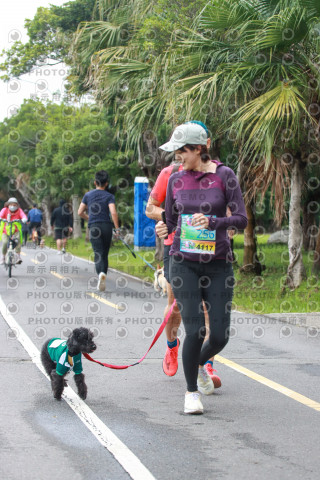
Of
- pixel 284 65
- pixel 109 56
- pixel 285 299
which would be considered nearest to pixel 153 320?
pixel 285 299

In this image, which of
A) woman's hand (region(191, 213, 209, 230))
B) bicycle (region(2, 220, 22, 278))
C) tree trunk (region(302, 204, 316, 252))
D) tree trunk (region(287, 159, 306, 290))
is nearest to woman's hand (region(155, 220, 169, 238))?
woman's hand (region(191, 213, 209, 230))

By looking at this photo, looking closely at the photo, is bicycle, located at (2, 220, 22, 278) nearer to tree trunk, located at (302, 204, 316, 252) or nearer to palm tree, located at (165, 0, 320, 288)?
palm tree, located at (165, 0, 320, 288)

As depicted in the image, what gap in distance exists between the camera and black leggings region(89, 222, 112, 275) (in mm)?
13773

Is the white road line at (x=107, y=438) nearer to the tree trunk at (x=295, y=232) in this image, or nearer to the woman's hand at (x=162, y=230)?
the woman's hand at (x=162, y=230)

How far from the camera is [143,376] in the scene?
6754 millimetres

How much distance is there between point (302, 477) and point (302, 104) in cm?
820

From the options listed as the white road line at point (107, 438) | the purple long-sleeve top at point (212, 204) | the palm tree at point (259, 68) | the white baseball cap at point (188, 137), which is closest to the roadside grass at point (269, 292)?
the palm tree at point (259, 68)

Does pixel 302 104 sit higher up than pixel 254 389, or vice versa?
pixel 302 104

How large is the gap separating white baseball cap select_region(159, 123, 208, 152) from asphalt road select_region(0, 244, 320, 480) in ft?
6.06

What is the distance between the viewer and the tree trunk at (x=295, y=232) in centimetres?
1416

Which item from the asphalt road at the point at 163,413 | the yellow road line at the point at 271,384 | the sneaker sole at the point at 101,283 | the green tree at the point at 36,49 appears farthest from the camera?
the green tree at the point at 36,49

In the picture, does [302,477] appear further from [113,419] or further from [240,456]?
[113,419]

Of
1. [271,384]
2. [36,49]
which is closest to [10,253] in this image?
[271,384]

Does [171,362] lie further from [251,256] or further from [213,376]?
[251,256]
